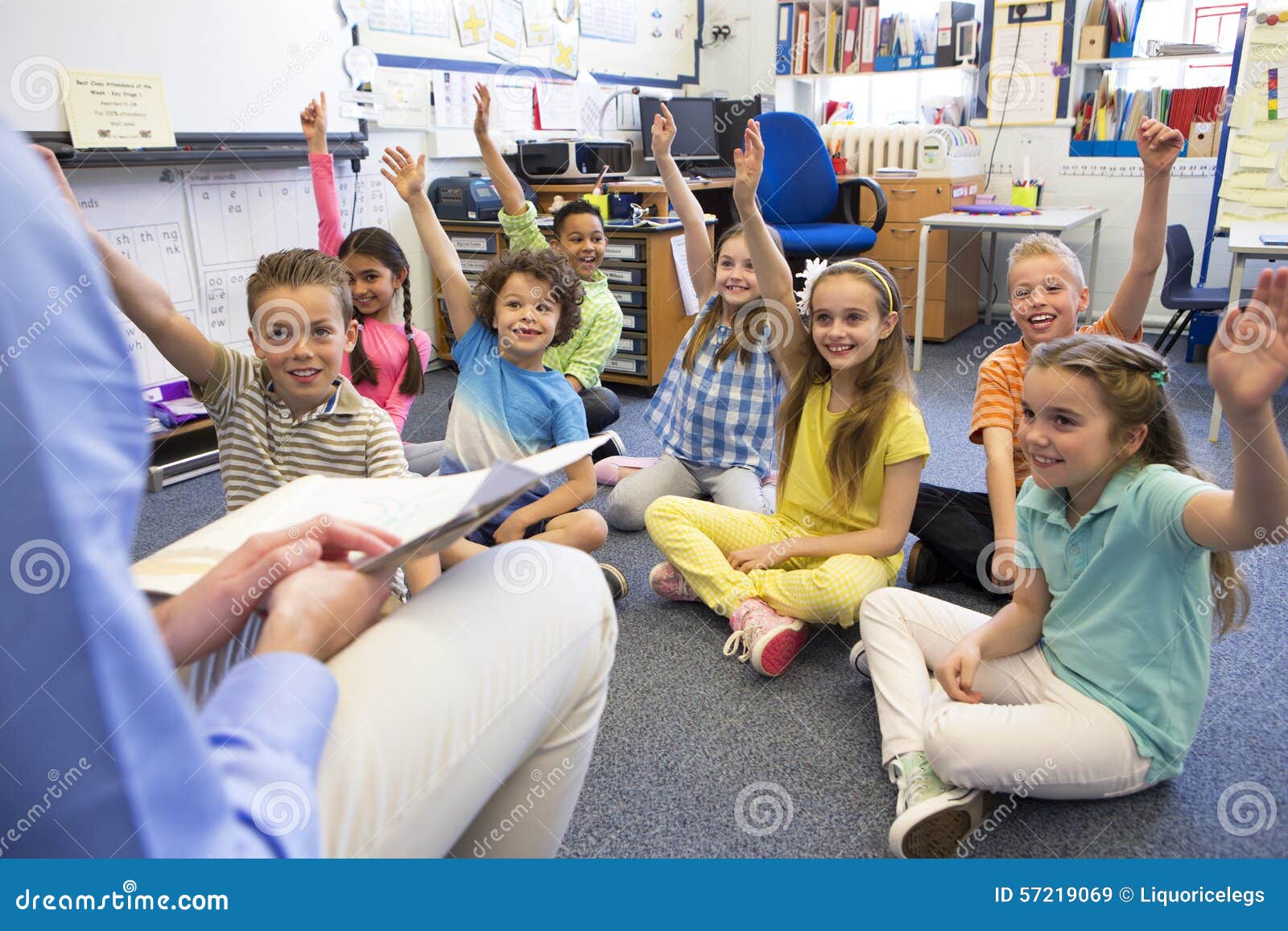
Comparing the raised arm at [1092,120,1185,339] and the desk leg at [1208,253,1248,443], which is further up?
the raised arm at [1092,120,1185,339]

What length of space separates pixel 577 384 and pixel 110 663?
7.83 feet

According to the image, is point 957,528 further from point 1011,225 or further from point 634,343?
point 1011,225

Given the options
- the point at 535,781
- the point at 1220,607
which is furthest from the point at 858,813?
the point at 535,781

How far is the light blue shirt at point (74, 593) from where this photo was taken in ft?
1.35

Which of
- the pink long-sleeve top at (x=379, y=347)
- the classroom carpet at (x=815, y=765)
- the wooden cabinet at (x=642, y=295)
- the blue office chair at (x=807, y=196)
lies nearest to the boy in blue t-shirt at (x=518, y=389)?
the classroom carpet at (x=815, y=765)

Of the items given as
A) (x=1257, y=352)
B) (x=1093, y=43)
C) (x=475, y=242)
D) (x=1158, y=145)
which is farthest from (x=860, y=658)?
(x=1093, y=43)

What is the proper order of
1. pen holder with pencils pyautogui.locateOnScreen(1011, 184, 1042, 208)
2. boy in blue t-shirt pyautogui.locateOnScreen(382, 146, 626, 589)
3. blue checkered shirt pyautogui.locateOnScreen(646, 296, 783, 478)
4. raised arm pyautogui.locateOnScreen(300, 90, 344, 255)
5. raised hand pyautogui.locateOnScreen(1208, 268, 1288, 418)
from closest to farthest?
raised hand pyautogui.locateOnScreen(1208, 268, 1288, 418)
boy in blue t-shirt pyautogui.locateOnScreen(382, 146, 626, 589)
raised arm pyautogui.locateOnScreen(300, 90, 344, 255)
blue checkered shirt pyautogui.locateOnScreen(646, 296, 783, 478)
pen holder with pencils pyautogui.locateOnScreen(1011, 184, 1042, 208)

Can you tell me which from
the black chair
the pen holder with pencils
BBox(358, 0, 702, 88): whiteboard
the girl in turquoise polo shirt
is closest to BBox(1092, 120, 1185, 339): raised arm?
the girl in turquoise polo shirt

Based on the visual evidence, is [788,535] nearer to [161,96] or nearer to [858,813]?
[858,813]

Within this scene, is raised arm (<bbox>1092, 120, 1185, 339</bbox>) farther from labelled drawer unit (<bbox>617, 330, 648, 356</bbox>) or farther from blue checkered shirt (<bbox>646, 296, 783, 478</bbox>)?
labelled drawer unit (<bbox>617, 330, 648, 356</bbox>)

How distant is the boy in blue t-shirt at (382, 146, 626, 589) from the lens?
198cm

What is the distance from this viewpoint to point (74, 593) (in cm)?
43

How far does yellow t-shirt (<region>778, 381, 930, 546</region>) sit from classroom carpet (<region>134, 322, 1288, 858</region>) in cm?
25

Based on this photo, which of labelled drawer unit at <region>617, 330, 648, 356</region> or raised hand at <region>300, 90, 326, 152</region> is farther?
labelled drawer unit at <region>617, 330, 648, 356</region>
